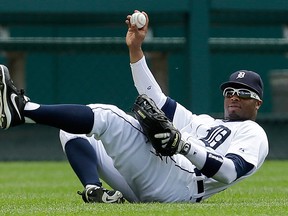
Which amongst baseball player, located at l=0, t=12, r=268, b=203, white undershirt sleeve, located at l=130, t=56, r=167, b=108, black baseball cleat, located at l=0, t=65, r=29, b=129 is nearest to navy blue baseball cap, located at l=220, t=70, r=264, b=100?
baseball player, located at l=0, t=12, r=268, b=203

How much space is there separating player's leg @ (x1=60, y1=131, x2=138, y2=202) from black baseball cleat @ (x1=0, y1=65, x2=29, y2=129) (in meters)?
0.48

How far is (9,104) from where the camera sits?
14.0 feet

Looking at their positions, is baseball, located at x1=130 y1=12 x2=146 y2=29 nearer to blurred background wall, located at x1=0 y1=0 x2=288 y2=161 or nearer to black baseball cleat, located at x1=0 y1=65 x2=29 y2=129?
black baseball cleat, located at x1=0 y1=65 x2=29 y2=129

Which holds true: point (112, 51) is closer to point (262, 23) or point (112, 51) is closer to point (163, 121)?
point (262, 23)

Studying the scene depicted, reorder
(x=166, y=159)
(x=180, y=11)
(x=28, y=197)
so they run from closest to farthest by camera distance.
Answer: (x=166, y=159) < (x=28, y=197) < (x=180, y=11)

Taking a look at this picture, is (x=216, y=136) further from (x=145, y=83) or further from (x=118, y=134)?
(x=118, y=134)

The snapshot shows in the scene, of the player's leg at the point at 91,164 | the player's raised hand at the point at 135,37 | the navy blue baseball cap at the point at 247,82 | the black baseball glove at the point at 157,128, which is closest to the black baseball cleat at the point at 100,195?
the player's leg at the point at 91,164

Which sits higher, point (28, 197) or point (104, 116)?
point (104, 116)

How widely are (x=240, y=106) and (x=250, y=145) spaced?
398mm

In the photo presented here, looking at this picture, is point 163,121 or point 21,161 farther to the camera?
point 21,161

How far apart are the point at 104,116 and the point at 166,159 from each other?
16.3 inches

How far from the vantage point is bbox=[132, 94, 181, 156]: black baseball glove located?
4.29m

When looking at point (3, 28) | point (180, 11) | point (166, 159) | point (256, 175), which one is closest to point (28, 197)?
point (166, 159)

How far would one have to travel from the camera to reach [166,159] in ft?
15.1
